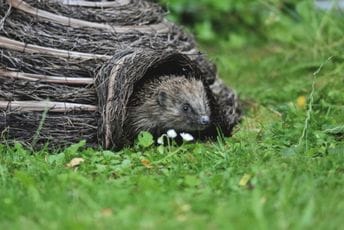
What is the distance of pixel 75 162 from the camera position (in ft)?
20.5

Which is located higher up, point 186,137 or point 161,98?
point 161,98

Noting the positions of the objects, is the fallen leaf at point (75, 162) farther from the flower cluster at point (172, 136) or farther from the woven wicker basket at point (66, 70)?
the flower cluster at point (172, 136)

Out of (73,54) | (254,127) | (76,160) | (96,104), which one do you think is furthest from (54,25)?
(254,127)

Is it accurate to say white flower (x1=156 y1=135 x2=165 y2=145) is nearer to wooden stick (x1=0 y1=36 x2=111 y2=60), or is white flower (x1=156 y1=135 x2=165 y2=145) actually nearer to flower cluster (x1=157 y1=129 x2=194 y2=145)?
flower cluster (x1=157 y1=129 x2=194 y2=145)

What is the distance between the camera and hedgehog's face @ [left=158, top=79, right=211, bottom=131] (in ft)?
24.1

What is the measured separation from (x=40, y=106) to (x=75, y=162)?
0.70 m

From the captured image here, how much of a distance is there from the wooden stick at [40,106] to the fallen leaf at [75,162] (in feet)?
1.79

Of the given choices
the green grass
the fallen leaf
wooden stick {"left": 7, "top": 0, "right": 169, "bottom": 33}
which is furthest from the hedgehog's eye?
the fallen leaf

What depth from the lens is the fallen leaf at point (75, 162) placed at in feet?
20.3

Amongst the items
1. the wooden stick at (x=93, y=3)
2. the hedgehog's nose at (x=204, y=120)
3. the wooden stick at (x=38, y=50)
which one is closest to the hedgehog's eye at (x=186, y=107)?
the hedgehog's nose at (x=204, y=120)

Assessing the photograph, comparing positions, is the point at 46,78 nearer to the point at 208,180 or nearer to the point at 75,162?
the point at 75,162

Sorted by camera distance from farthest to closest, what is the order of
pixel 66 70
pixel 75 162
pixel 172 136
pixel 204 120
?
pixel 204 120, pixel 172 136, pixel 66 70, pixel 75 162

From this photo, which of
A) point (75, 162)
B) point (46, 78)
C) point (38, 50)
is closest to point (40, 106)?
point (46, 78)

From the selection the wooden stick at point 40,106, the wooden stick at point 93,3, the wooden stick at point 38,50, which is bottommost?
the wooden stick at point 40,106
